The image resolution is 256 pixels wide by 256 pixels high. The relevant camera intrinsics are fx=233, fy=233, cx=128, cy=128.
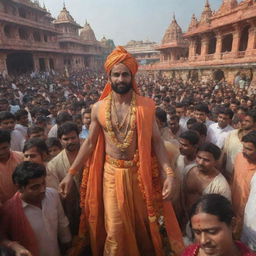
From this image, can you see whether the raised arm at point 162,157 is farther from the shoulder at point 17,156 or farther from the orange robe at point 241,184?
the shoulder at point 17,156

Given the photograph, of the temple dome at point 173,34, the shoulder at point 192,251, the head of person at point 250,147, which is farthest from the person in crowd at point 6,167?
the temple dome at point 173,34

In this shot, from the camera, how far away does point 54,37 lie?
3247 centimetres

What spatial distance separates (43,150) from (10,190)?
1.84 ft

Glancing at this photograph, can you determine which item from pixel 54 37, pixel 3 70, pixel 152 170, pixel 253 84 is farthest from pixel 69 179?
pixel 54 37

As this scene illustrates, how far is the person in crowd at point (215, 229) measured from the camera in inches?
54.7

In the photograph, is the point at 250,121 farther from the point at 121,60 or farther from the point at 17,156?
the point at 17,156

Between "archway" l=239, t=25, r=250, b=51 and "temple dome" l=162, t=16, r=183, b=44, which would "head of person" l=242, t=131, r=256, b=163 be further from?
"temple dome" l=162, t=16, r=183, b=44

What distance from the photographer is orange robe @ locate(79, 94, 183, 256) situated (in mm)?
2262

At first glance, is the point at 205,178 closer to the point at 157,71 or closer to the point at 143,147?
the point at 143,147

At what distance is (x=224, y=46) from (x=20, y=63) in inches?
857

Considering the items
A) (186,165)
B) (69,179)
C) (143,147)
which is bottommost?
(186,165)

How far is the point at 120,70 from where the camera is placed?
2268 millimetres

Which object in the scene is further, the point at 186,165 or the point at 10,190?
the point at 186,165

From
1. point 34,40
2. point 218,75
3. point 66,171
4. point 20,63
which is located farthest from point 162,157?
point 34,40
